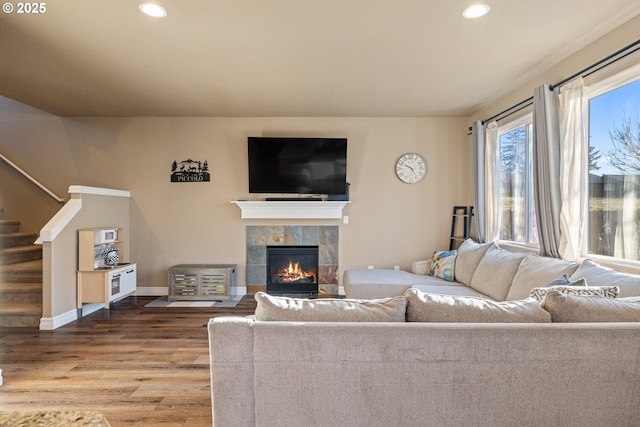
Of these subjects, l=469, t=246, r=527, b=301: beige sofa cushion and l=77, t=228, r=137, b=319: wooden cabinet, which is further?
l=77, t=228, r=137, b=319: wooden cabinet

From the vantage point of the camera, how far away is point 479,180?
4281 millimetres

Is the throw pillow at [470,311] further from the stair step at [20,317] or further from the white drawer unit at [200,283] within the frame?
the stair step at [20,317]

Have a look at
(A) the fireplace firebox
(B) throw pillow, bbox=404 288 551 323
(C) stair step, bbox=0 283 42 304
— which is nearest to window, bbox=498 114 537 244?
(B) throw pillow, bbox=404 288 551 323

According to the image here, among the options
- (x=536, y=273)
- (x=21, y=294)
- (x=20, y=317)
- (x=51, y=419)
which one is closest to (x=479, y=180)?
(x=536, y=273)

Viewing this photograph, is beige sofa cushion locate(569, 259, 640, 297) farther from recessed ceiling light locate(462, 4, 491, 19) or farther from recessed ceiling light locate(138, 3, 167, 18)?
recessed ceiling light locate(138, 3, 167, 18)

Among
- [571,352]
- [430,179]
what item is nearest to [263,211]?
[430,179]

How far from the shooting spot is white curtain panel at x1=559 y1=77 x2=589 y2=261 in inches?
109

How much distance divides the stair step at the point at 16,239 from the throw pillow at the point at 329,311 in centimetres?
484

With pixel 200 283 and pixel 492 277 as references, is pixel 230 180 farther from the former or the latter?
pixel 492 277

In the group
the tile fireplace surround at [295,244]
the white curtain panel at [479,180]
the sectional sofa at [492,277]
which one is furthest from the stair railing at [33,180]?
the white curtain panel at [479,180]

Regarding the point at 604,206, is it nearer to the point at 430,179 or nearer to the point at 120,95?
the point at 430,179

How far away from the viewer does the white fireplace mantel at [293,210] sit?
15.8ft

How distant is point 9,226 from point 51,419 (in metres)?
5.82

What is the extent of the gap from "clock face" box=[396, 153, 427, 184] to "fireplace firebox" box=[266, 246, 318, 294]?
1732 mm
